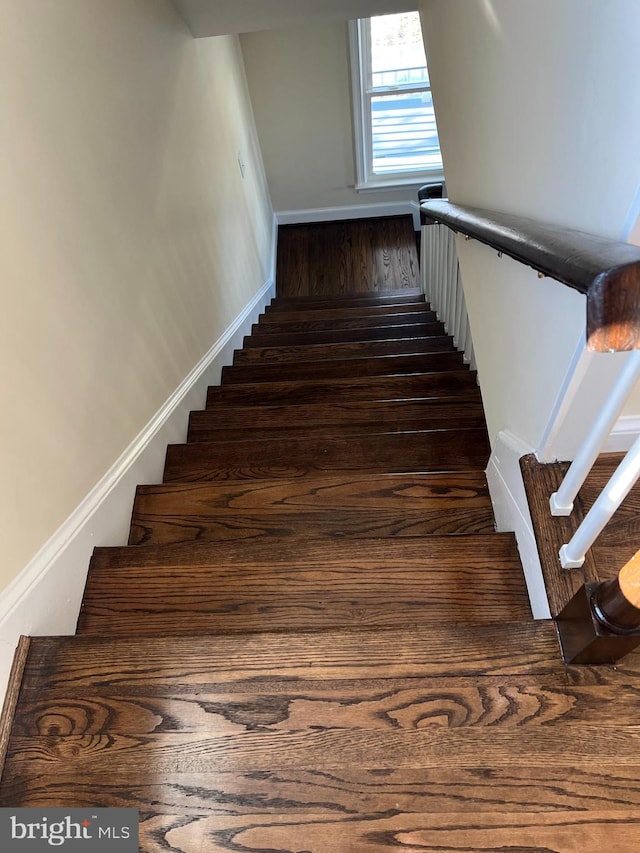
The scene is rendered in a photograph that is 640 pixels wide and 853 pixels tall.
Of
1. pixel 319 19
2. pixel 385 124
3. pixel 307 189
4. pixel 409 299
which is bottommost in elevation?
pixel 409 299

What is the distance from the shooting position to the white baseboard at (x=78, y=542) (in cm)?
105

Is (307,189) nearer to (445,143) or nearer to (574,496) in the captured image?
(445,143)

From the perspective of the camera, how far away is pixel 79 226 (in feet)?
4.49

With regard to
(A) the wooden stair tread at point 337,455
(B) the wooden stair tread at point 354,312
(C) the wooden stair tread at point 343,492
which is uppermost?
(C) the wooden stair tread at point 343,492

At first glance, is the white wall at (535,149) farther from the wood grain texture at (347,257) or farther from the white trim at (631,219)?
the wood grain texture at (347,257)

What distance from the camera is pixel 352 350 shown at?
2.82 m

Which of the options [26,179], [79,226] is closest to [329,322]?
[79,226]

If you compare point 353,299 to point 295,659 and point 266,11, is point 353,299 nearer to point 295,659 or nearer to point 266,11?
point 266,11

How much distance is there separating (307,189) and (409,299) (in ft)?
6.19

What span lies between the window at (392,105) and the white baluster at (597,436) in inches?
156

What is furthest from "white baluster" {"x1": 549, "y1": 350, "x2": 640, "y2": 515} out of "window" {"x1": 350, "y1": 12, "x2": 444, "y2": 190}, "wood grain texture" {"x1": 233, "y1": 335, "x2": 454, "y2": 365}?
"window" {"x1": 350, "y1": 12, "x2": 444, "y2": 190}

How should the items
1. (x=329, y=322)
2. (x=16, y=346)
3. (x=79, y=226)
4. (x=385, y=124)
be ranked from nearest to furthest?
(x=16, y=346)
(x=79, y=226)
(x=329, y=322)
(x=385, y=124)

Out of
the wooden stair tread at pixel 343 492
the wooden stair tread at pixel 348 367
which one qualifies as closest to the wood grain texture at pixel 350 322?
the wooden stair tread at pixel 348 367

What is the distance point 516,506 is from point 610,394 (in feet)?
1.66
